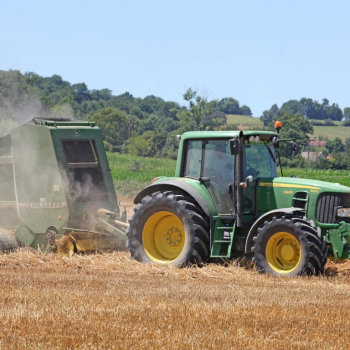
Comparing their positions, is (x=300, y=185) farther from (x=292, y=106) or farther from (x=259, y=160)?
(x=292, y=106)

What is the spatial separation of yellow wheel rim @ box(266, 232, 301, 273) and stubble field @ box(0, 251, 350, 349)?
347 mm

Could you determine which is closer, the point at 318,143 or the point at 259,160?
the point at 259,160

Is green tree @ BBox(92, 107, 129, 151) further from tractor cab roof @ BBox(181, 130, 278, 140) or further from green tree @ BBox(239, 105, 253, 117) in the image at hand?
tractor cab roof @ BBox(181, 130, 278, 140)

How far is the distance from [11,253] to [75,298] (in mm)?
4417

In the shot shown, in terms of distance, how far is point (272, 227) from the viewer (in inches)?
408

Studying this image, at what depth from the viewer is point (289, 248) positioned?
10438 mm

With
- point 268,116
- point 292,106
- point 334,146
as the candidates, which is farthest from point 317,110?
point 334,146

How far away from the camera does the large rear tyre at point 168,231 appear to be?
11039 mm

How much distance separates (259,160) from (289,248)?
5.25ft

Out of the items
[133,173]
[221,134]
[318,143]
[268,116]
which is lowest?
[133,173]

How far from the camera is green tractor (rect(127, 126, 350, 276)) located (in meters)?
10.3

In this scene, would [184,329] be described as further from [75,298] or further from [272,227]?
[272,227]

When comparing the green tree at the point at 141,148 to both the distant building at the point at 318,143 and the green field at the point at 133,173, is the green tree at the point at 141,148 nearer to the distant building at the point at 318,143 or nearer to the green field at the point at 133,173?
the green field at the point at 133,173

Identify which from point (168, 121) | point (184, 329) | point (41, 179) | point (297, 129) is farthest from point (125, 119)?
point (184, 329)
